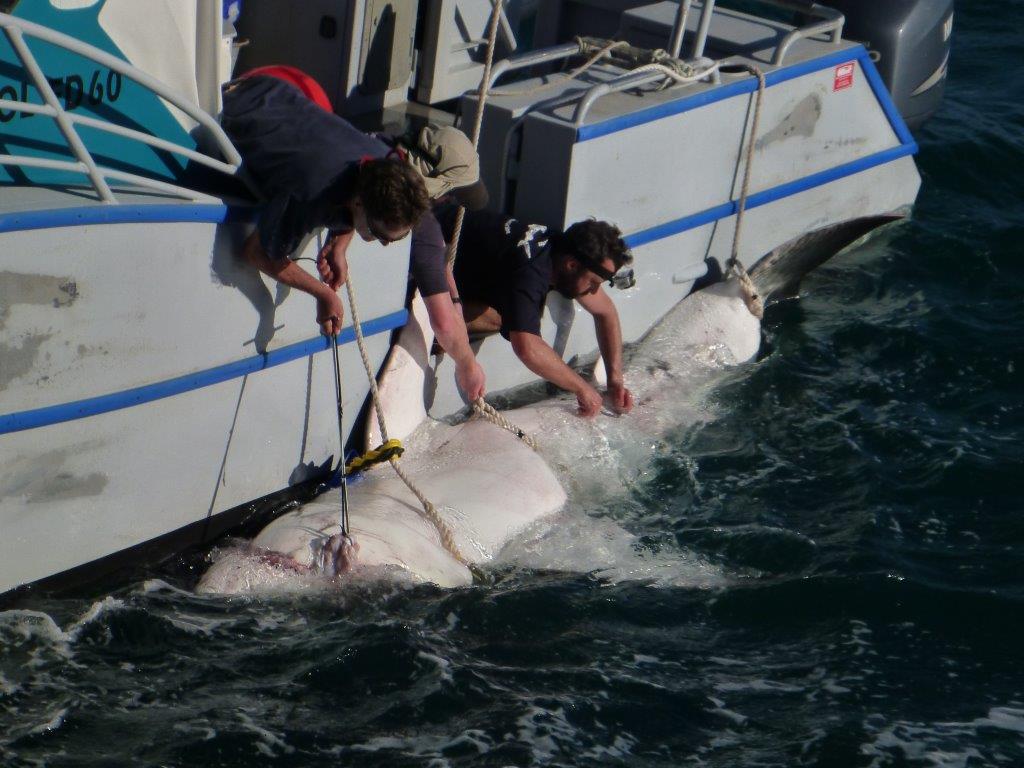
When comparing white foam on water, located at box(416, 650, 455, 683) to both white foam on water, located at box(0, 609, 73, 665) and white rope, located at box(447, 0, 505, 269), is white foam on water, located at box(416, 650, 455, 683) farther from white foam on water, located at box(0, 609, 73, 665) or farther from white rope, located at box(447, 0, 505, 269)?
white rope, located at box(447, 0, 505, 269)

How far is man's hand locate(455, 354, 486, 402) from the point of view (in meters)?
6.13

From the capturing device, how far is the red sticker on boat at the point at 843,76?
7.69 meters

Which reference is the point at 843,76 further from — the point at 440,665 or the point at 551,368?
the point at 440,665

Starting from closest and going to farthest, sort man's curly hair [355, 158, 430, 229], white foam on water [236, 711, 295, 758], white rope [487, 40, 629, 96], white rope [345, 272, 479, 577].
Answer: white foam on water [236, 711, 295, 758]
man's curly hair [355, 158, 430, 229]
white rope [345, 272, 479, 577]
white rope [487, 40, 629, 96]

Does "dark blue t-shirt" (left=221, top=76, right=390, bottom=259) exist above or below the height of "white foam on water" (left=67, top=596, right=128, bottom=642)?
above

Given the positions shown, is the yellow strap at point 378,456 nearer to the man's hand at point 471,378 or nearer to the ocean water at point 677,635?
the man's hand at point 471,378

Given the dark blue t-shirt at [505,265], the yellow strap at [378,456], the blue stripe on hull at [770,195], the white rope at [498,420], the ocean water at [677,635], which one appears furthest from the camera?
the blue stripe on hull at [770,195]

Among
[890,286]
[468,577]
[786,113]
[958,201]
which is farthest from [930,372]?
[468,577]

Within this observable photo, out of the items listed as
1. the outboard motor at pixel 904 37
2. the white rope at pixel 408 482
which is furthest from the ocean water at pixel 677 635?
the outboard motor at pixel 904 37

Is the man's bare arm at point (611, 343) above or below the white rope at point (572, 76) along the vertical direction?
below

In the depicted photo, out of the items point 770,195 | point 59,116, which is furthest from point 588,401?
point 59,116

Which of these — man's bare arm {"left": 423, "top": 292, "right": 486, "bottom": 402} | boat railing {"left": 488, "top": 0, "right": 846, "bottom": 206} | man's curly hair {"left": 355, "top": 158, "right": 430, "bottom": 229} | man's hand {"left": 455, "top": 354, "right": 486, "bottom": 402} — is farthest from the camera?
boat railing {"left": 488, "top": 0, "right": 846, "bottom": 206}

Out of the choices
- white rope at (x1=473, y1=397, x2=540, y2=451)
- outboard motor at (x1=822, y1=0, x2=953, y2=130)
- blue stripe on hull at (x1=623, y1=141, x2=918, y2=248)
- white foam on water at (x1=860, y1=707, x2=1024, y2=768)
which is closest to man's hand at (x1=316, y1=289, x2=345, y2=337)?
white rope at (x1=473, y1=397, x2=540, y2=451)

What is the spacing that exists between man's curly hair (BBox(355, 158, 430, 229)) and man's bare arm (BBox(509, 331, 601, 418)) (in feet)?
5.12
